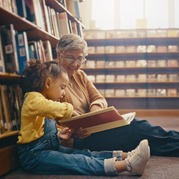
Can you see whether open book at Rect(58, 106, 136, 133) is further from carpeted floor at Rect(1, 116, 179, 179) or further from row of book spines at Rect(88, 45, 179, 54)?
row of book spines at Rect(88, 45, 179, 54)

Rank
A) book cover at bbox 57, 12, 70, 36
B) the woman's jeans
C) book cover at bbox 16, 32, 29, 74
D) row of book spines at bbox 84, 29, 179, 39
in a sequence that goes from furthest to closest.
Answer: row of book spines at bbox 84, 29, 179, 39, book cover at bbox 57, 12, 70, 36, the woman's jeans, book cover at bbox 16, 32, 29, 74

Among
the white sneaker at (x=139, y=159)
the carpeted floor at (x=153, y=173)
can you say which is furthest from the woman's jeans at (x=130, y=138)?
the white sneaker at (x=139, y=159)

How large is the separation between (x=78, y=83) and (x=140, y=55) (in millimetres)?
4472

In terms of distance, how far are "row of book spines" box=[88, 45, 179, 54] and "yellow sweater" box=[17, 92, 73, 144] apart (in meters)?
4.82

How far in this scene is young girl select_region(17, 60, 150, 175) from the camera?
1359 millimetres

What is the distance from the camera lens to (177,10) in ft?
22.4

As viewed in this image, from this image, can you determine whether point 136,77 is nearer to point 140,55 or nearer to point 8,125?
point 140,55

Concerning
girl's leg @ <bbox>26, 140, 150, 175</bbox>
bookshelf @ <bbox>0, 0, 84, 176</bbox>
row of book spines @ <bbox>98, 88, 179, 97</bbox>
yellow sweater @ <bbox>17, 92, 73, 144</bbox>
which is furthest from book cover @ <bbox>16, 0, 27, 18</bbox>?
row of book spines @ <bbox>98, 88, 179, 97</bbox>

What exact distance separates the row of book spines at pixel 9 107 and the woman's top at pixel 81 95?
29 centimetres

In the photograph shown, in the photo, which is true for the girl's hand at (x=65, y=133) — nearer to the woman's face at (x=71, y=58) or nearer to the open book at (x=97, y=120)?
the open book at (x=97, y=120)

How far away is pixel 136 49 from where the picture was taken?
6125 millimetres

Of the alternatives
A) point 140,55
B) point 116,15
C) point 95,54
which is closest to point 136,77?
point 140,55

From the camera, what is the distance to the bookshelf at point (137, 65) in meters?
6.06

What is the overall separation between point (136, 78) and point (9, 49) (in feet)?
15.7
